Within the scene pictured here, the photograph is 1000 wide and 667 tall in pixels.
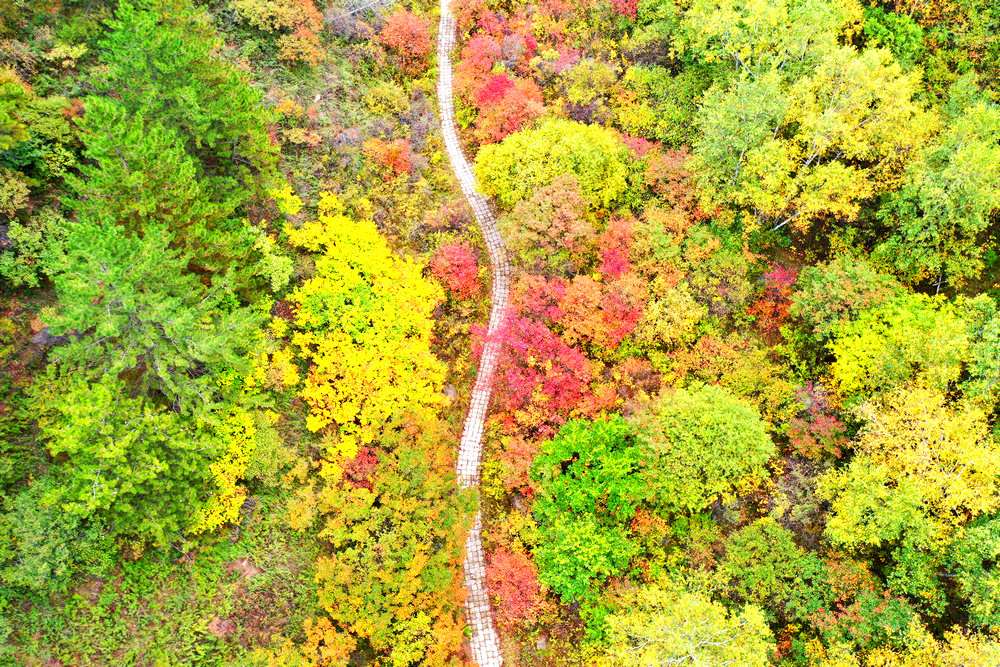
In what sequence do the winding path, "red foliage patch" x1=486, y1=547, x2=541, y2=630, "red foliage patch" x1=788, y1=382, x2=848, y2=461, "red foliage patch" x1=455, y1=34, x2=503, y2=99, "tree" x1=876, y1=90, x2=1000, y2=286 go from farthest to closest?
"red foliage patch" x1=455, y1=34, x2=503, y2=99, the winding path, "red foliage patch" x1=788, y1=382, x2=848, y2=461, "red foliage patch" x1=486, y1=547, x2=541, y2=630, "tree" x1=876, y1=90, x2=1000, y2=286

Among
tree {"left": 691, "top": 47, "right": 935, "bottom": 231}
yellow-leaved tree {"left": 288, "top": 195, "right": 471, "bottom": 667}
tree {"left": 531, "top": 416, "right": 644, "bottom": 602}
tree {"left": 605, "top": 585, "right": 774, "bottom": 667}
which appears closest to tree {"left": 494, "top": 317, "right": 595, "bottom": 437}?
tree {"left": 531, "top": 416, "right": 644, "bottom": 602}

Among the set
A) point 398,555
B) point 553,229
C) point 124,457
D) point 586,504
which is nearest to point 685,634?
point 586,504

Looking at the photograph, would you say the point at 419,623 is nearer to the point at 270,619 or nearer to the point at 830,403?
the point at 270,619

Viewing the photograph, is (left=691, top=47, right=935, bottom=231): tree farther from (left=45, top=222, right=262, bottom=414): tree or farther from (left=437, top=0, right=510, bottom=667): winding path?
(left=45, top=222, right=262, bottom=414): tree

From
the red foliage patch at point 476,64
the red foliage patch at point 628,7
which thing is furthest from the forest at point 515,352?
the red foliage patch at point 476,64

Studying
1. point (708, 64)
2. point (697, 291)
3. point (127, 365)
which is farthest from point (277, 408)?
point (708, 64)

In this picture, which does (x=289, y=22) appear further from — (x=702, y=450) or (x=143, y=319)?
(x=702, y=450)
